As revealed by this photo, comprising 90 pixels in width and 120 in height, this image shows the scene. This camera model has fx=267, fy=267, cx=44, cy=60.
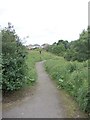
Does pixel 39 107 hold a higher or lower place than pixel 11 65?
lower

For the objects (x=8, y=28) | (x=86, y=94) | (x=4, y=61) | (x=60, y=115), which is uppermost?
(x=8, y=28)

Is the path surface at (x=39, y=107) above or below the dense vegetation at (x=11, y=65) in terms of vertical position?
below

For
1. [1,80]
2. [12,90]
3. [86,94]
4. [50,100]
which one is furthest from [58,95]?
[86,94]

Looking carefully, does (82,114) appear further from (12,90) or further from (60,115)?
(12,90)

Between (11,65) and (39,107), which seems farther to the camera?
(11,65)

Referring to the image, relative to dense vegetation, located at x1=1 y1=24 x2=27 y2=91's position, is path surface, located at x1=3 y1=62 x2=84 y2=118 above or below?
below

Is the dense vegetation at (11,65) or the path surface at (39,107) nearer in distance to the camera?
the path surface at (39,107)

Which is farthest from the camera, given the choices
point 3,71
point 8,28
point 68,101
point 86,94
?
point 8,28

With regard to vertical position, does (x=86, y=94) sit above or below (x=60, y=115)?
above

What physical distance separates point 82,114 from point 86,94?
711 millimetres

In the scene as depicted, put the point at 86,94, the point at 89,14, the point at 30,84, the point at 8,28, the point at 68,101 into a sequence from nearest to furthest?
the point at 86,94 < the point at 89,14 < the point at 68,101 < the point at 8,28 < the point at 30,84

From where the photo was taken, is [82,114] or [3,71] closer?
[82,114]

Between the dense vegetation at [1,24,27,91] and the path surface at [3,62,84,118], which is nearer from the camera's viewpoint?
the path surface at [3,62,84,118]

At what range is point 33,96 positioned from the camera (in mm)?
11672
